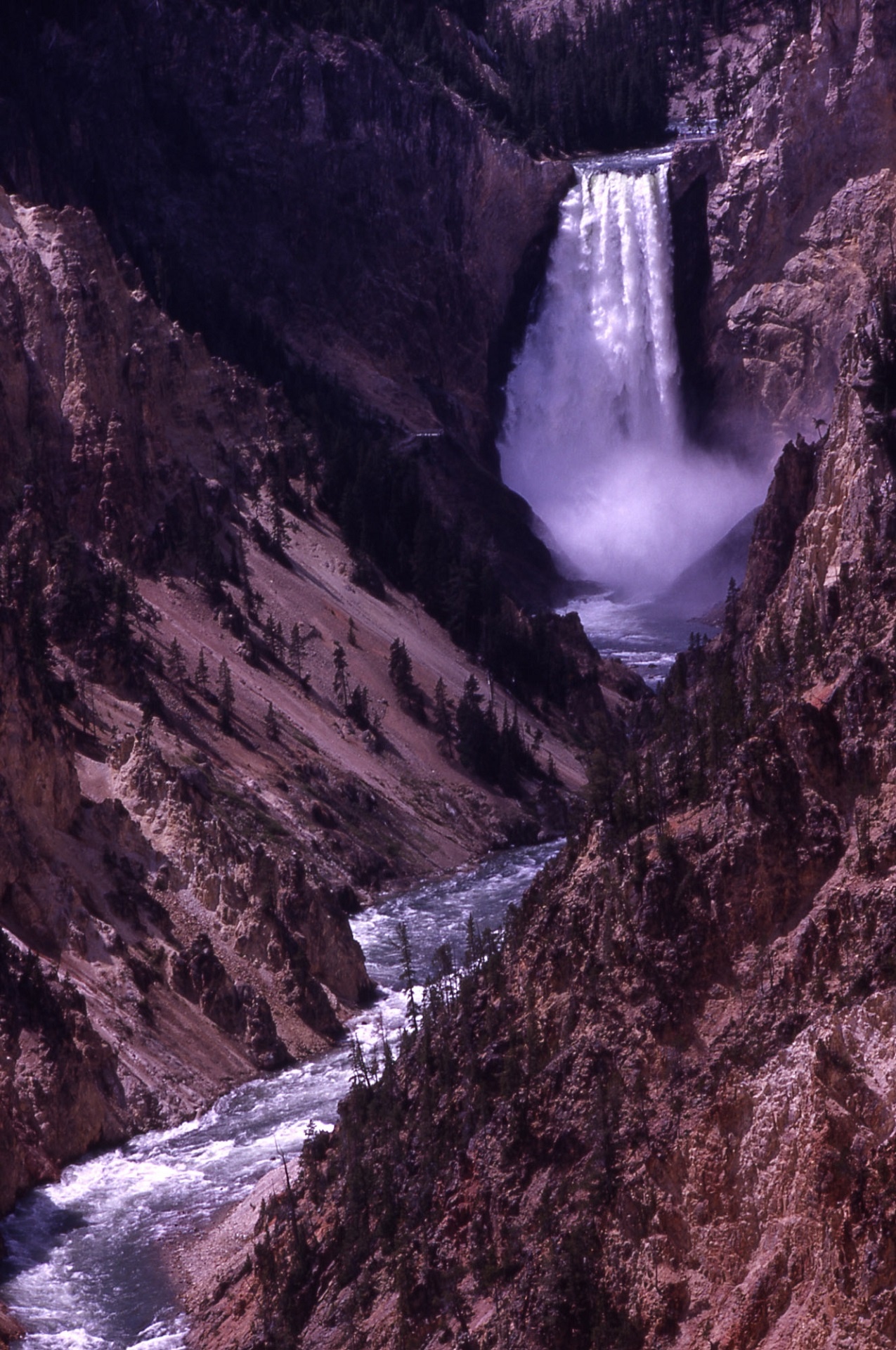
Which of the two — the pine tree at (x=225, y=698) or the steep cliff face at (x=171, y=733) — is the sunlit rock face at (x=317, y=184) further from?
the pine tree at (x=225, y=698)

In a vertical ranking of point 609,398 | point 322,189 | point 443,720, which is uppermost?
point 322,189

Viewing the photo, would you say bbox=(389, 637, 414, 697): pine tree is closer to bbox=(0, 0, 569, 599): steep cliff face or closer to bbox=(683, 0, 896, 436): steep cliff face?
bbox=(0, 0, 569, 599): steep cliff face

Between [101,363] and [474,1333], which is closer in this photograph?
[474,1333]

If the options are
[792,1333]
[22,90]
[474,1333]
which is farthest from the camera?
[22,90]

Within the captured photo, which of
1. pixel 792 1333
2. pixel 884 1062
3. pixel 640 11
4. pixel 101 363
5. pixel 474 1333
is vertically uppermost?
pixel 640 11

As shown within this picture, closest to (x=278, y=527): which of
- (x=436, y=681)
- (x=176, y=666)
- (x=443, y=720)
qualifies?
(x=436, y=681)

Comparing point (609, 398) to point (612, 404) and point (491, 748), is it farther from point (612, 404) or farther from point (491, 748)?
point (491, 748)

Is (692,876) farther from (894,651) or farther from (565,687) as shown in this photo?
(565,687)

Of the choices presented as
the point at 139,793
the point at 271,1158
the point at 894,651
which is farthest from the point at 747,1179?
the point at 139,793
